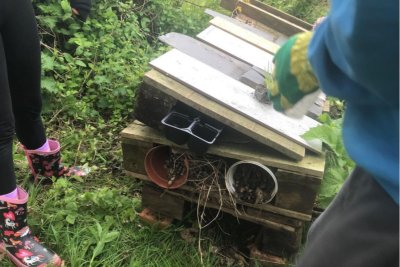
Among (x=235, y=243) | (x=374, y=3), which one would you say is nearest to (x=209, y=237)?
(x=235, y=243)

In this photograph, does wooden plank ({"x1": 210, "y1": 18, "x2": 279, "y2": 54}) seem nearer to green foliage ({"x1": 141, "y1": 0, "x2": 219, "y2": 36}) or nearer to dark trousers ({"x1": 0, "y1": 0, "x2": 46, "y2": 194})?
dark trousers ({"x1": 0, "y1": 0, "x2": 46, "y2": 194})

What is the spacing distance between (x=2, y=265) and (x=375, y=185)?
1780 millimetres

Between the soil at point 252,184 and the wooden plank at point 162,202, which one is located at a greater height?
the soil at point 252,184

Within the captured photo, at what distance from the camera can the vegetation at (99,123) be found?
2.13 meters

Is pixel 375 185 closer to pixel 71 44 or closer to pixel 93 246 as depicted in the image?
pixel 93 246

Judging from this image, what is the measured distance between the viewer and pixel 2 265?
1998 millimetres

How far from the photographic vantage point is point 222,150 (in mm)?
1875

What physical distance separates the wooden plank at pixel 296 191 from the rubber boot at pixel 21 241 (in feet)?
3.51

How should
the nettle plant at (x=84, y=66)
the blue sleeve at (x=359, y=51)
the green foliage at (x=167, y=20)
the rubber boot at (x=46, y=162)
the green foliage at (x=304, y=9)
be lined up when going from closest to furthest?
the blue sleeve at (x=359, y=51) → the rubber boot at (x=46, y=162) → the nettle plant at (x=84, y=66) → the green foliage at (x=167, y=20) → the green foliage at (x=304, y=9)

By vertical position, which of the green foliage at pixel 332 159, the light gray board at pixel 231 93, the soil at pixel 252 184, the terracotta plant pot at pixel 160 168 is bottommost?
the terracotta plant pot at pixel 160 168

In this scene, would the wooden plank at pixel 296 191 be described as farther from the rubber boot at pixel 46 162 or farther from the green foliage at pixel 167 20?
the green foliage at pixel 167 20

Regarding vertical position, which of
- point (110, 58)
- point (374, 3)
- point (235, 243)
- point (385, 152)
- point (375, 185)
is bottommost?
point (235, 243)

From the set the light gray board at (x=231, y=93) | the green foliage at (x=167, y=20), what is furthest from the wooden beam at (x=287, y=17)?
the light gray board at (x=231, y=93)

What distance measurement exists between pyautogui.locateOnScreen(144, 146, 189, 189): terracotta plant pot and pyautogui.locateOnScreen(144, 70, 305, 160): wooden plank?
0.33 meters
